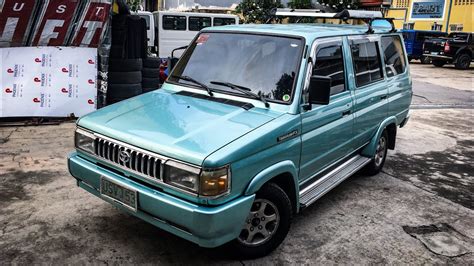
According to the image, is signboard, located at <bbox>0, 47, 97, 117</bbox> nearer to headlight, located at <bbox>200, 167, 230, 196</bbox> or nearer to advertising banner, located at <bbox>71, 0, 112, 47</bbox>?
advertising banner, located at <bbox>71, 0, 112, 47</bbox>

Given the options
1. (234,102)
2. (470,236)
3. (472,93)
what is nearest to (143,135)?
(234,102)

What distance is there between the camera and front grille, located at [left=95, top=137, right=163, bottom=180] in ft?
9.73

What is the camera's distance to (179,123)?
3.28 meters

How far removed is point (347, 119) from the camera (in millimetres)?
4387

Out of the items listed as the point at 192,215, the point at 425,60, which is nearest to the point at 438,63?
the point at 425,60

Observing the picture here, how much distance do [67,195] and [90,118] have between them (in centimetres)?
129

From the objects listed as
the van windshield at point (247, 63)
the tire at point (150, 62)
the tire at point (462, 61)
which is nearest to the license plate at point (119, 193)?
the van windshield at point (247, 63)

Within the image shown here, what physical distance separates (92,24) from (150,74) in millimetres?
1540

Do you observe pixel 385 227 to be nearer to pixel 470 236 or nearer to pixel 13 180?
pixel 470 236

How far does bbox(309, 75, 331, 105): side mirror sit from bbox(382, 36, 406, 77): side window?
2330 mm

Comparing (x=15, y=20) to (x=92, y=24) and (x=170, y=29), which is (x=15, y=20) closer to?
(x=92, y=24)

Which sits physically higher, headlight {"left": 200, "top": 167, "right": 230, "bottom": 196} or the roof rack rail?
the roof rack rail

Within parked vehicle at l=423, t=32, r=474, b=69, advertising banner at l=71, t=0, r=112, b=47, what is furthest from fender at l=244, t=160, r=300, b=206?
parked vehicle at l=423, t=32, r=474, b=69

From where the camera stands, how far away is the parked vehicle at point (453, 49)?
21.1 m
